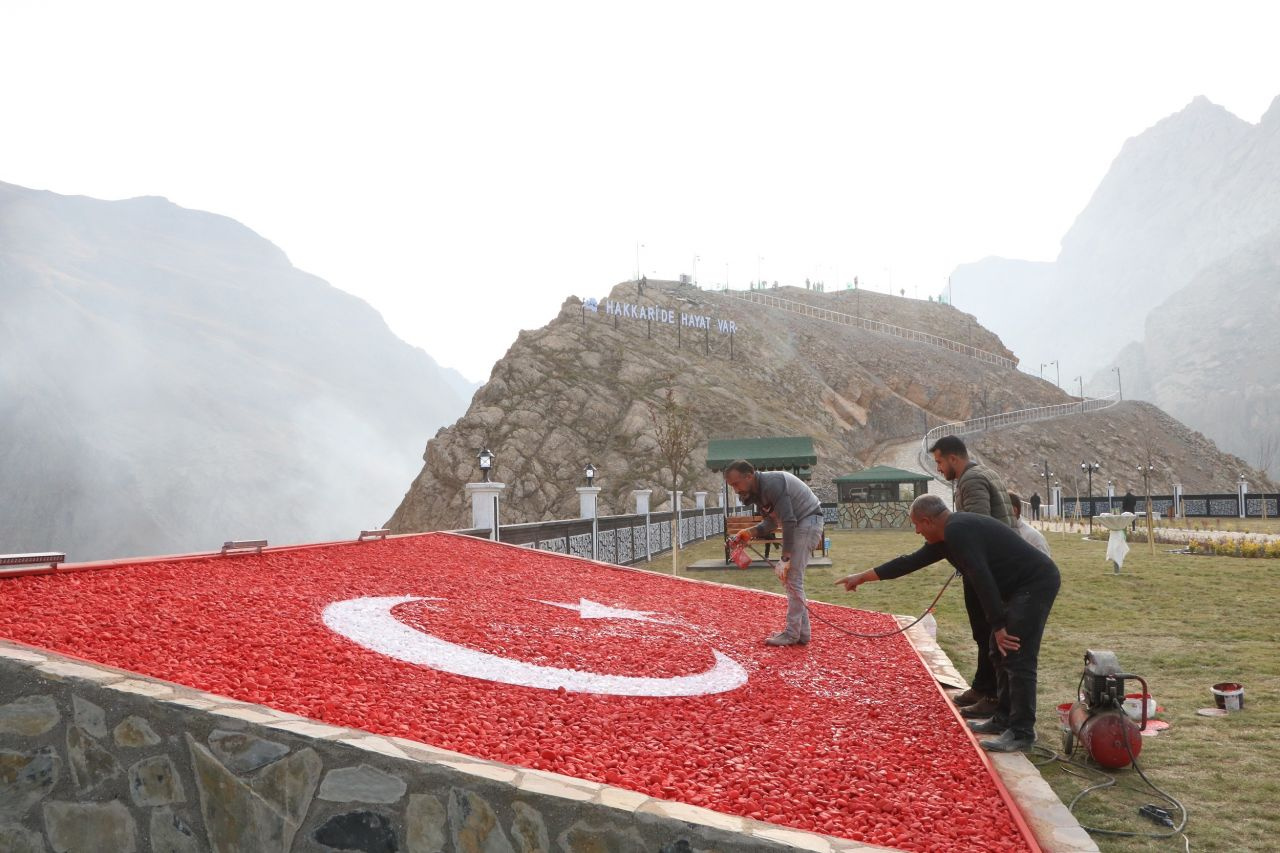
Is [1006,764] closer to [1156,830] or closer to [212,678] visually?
[1156,830]

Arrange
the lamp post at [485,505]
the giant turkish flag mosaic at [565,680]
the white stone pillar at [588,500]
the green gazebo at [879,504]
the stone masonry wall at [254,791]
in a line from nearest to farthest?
the stone masonry wall at [254,791], the giant turkish flag mosaic at [565,680], the lamp post at [485,505], the white stone pillar at [588,500], the green gazebo at [879,504]

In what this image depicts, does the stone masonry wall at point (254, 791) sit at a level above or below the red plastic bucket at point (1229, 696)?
above

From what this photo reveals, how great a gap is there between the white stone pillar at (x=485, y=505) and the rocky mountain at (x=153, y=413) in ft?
343

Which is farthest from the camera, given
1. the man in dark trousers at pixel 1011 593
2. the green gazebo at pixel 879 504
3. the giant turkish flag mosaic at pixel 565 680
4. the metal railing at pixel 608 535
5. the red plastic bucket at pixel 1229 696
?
the green gazebo at pixel 879 504

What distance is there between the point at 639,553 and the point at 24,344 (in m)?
132

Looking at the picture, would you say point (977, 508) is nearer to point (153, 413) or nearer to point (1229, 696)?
point (1229, 696)

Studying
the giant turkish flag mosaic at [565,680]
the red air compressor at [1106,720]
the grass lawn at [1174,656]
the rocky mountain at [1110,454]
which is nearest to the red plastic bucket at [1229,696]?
the grass lawn at [1174,656]

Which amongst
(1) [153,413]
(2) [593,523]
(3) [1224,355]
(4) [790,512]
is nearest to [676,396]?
(2) [593,523]

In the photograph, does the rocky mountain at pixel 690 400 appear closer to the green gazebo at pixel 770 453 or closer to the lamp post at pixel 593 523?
the green gazebo at pixel 770 453

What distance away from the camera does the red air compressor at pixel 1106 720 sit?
17.1ft

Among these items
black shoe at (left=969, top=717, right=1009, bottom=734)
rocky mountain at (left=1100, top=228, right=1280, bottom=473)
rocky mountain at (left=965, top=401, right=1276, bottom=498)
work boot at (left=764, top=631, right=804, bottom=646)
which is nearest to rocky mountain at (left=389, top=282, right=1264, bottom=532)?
rocky mountain at (left=965, top=401, right=1276, bottom=498)

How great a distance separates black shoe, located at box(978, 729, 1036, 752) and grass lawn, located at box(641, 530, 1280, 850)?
226 millimetres

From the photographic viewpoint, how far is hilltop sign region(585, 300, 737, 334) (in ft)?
252

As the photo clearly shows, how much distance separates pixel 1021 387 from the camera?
96500mm
